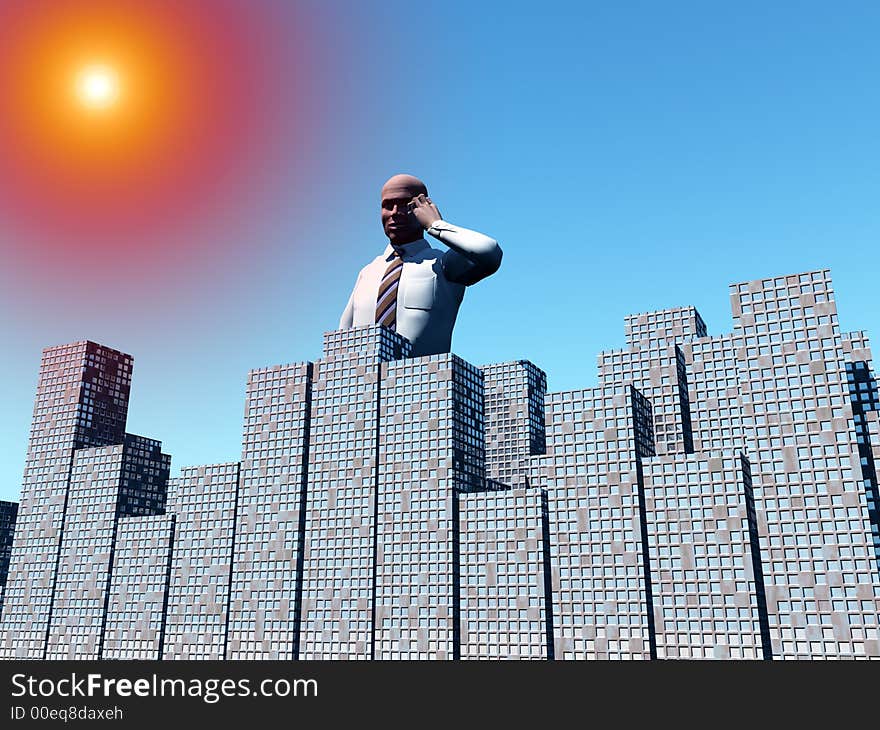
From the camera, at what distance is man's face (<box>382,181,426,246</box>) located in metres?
91.1

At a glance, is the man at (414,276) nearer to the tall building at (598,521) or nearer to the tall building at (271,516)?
the tall building at (598,521)

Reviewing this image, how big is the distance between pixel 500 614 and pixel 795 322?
153ft

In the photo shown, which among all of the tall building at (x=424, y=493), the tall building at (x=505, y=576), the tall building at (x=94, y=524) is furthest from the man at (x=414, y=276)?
the tall building at (x=94, y=524)

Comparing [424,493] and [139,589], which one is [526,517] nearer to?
[424,493]

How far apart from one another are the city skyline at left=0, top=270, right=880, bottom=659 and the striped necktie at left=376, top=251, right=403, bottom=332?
4018 millimetres

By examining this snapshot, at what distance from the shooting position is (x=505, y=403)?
115 meters

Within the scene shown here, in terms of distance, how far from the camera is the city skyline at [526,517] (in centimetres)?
7850

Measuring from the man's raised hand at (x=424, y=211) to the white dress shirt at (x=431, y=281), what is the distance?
350cm

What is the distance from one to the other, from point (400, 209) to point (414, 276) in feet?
27.2

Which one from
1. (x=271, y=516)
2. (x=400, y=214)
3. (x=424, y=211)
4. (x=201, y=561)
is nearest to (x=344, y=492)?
(x=271, y=516)

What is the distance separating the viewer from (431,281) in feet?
293

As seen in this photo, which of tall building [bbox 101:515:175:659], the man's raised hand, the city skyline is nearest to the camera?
the city skyline

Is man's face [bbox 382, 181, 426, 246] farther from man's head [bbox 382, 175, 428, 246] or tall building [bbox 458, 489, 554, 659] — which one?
tall building [bbox 458, 489, 554, 659]

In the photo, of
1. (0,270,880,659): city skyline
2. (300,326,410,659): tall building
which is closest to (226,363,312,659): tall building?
(0,270,880,659): city skyline
